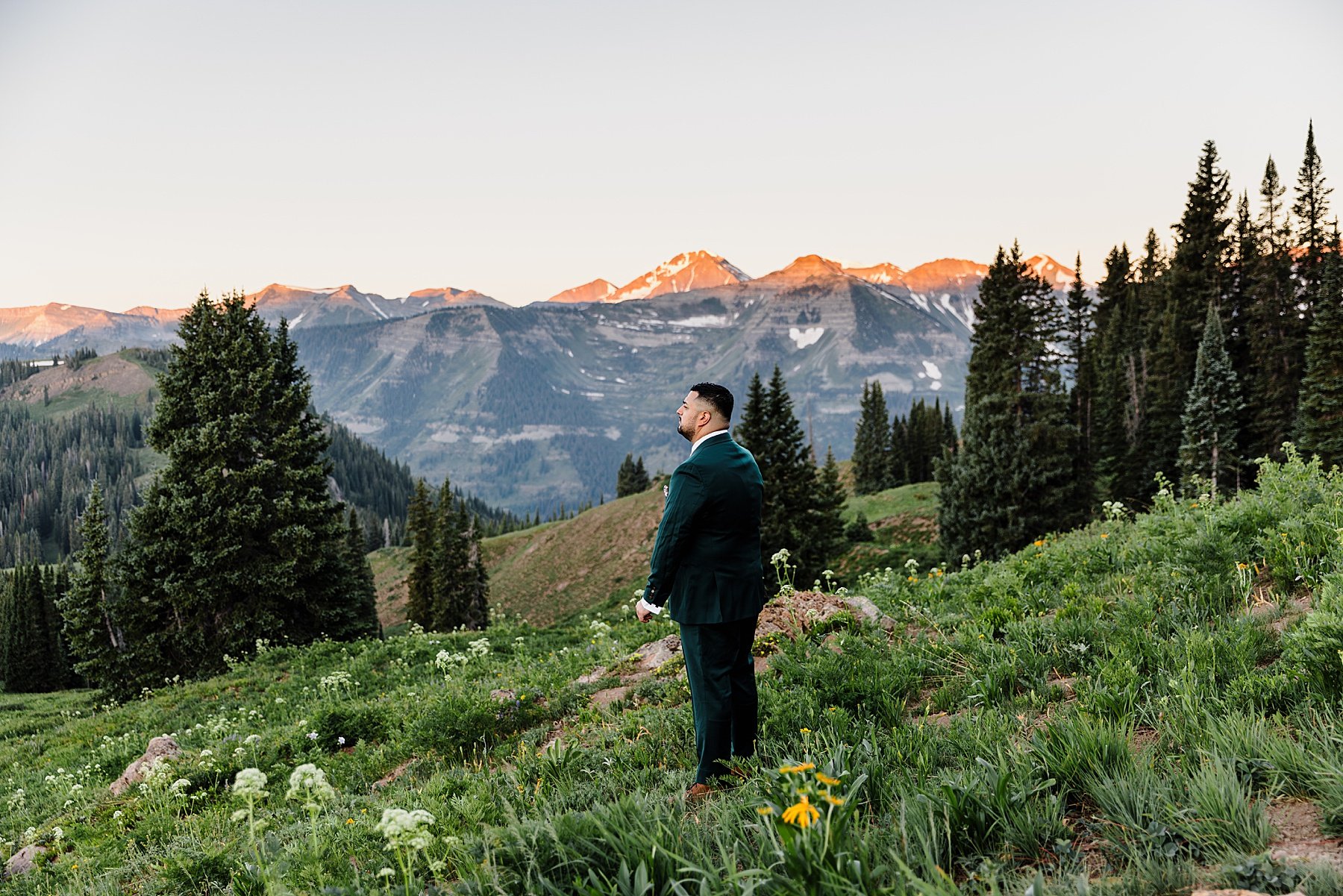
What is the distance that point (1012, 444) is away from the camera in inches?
1444

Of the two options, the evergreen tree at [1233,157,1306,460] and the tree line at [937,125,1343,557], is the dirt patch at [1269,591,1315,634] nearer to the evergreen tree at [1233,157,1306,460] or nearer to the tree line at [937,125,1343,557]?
the tree line at [937,125,1343,557]

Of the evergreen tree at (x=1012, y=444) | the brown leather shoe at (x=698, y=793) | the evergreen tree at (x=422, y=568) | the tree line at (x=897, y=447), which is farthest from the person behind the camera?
the tree line at (x=897, y=447)

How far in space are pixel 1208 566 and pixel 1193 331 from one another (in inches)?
2258

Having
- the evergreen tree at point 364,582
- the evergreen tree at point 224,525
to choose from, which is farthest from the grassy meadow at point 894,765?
the evergreen tree at point 364,582

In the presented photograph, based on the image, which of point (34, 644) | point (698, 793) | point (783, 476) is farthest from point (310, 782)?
point (34, 644)

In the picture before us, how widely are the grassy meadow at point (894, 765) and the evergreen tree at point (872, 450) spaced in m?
84.6

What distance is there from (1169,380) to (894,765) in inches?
2311

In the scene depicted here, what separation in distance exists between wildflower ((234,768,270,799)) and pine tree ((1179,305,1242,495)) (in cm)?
4851

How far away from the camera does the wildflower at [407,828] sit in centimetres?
319

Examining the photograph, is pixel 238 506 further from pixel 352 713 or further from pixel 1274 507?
pixel 1274 507

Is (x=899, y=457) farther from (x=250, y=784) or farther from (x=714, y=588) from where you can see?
(x=250, y=784)

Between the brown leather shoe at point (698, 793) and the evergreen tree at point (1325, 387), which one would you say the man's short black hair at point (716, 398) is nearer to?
the brown leather shoe at point (698, 793)

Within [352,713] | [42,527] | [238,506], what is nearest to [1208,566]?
[352,713]

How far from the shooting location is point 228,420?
22.8 meters
